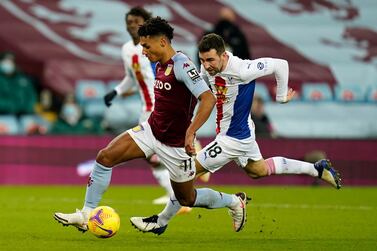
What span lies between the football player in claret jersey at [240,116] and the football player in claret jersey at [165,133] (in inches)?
35.4

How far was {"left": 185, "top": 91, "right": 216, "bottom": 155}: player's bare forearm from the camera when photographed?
8.19m

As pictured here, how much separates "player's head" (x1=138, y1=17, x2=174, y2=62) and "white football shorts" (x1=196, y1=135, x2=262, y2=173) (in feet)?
5.77

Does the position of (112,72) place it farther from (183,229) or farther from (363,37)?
(183,229)

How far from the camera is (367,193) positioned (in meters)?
15.4

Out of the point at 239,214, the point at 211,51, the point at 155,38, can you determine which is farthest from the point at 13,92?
the point at 155,38

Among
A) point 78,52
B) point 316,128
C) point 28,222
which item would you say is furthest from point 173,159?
point 78,52

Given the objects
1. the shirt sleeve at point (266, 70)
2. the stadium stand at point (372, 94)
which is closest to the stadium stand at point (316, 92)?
the stadium stand at point (372, 94)

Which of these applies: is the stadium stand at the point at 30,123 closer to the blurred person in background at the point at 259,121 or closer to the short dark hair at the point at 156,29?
the blurred person in background at the point at 259,121

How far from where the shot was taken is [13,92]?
62.3 ft

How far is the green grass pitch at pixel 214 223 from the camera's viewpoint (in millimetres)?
8719

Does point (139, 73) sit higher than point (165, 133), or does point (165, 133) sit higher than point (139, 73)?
point (165, 133)

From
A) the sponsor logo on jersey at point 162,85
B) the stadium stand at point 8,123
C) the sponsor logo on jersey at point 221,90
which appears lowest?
the stadium stand at point 8,123

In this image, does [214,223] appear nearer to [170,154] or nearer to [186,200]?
[186,200]

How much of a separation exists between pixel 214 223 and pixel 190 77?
2.76 m
